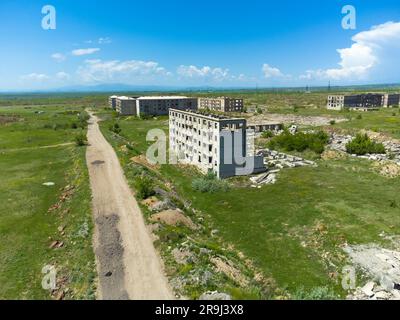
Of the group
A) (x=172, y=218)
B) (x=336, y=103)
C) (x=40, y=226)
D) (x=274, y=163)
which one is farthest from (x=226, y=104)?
(x=40, y=226)

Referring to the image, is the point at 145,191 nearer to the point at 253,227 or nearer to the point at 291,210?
the point at 253,227

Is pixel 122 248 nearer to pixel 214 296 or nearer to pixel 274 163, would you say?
pixel 214 296

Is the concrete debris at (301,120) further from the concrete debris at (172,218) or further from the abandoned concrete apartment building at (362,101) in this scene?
the concrete debris at (172,218)

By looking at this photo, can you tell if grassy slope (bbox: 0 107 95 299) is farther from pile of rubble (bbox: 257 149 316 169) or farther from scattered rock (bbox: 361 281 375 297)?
pile of rubble (bbox: 257 149 316 169)

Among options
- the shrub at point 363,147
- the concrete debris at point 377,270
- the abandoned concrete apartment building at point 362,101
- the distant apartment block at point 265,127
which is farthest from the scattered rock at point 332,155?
the abandoned concrete apartment building at point 362,101

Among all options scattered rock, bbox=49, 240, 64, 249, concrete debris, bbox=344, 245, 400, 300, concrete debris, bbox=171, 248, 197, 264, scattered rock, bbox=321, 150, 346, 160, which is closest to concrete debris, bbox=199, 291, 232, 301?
concrete debris, bbox=171, 248, 197, 264

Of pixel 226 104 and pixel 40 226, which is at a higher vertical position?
pixel 226 104
